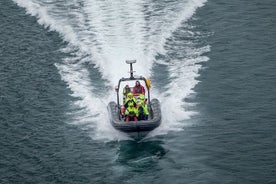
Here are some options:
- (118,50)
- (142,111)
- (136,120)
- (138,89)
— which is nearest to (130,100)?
(142,111)

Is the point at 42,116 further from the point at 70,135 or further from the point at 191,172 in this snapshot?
the point at 191,172

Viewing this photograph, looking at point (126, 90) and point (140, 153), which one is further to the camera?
point (126, 90)

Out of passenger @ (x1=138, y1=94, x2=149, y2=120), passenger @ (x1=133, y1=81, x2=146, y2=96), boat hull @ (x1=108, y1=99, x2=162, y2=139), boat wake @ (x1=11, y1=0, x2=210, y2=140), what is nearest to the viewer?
boat hull @ (x1=108, y1=99, x2=162, y2=139)

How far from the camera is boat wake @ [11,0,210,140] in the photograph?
40125 mm

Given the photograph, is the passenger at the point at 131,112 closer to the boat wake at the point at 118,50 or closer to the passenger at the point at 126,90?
the boat wake at the point at 118,50

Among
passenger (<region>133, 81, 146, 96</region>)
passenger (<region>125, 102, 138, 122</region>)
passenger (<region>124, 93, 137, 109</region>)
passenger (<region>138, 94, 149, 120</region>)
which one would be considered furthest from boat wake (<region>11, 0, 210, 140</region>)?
passenger (<region>124, 93, 137, 109</region>)

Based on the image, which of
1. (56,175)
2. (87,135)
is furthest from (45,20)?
(56,175)

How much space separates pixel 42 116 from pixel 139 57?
9155mm

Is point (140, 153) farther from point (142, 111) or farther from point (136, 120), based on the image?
point (142, 111)

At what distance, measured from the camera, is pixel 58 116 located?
4003 centimetres

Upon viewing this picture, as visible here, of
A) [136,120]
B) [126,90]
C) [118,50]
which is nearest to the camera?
[136,120]

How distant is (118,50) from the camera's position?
46.8m

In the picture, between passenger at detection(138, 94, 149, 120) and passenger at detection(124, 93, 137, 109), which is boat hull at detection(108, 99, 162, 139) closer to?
passenger at detection(138, 94, 149, 120)

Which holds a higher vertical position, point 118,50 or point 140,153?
point 118,50
